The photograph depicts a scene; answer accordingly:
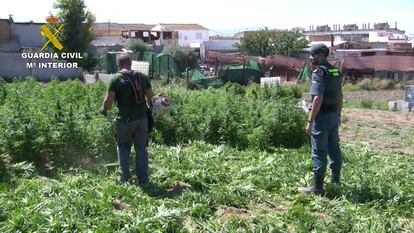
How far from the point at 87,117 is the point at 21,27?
40991 mm

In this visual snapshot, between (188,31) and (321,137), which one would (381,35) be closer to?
(188,31)

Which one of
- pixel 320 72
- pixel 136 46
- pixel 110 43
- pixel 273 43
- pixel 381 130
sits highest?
pixel 110 43

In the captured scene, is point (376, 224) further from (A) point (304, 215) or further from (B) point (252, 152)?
(B) point (252, 152)

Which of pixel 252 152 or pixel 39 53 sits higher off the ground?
pixel 39 53

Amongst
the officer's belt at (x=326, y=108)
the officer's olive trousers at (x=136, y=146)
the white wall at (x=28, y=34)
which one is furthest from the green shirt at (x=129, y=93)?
the white wall at (x=28, y=34)

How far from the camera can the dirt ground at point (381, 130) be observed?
11219mm

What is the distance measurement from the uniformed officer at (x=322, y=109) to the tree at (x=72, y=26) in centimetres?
3044

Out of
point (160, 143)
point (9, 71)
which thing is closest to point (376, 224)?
point (160, 143)

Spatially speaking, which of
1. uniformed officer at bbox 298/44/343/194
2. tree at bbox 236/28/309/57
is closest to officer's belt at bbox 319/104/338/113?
uniformed officer at bbox 298/44/343/194

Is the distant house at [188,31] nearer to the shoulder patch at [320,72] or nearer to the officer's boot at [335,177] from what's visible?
the officer's boot at [335,177]

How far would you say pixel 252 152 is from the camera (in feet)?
30.0

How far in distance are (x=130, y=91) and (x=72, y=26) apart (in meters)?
30.3

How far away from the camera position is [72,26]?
3484cm

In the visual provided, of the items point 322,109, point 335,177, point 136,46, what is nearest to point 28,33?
point 136,46
